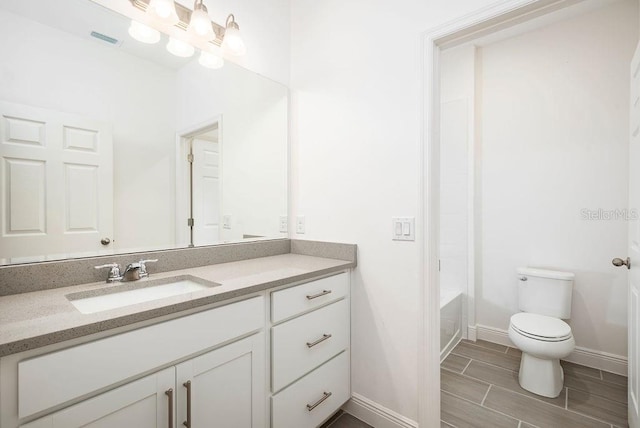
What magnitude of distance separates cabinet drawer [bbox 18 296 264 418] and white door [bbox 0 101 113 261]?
0.60m

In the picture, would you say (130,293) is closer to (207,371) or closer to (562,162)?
(207,371)

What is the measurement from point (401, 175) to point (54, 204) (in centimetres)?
149

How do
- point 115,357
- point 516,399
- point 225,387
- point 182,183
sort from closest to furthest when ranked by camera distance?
1. point 115,357
2. point 225,387
3. point 182,183
4. point 516,399

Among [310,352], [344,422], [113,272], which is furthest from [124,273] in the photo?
[344,422]

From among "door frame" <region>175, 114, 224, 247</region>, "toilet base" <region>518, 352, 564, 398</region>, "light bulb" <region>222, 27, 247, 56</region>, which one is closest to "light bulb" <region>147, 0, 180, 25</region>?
"light bulb" <region>222, 27, 247, 56</region>

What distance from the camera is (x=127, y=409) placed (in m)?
0.86

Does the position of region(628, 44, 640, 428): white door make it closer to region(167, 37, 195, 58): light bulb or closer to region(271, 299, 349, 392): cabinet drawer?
region(271, 299, 349, 392): cabinet drawer

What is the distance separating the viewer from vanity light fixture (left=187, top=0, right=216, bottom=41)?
1.46 m

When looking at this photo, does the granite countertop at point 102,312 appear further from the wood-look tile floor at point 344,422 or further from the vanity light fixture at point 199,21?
the vanity light fixture at point 199,21

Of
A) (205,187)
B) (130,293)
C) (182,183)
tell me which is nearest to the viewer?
(130,293)

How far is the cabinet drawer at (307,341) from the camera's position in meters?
1.29

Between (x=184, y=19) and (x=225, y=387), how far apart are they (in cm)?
166

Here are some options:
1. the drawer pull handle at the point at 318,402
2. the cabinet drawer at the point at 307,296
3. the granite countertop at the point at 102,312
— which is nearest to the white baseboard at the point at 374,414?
the drawer pull handle at the point at 318,402

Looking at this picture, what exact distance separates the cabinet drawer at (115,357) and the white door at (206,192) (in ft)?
2.13
